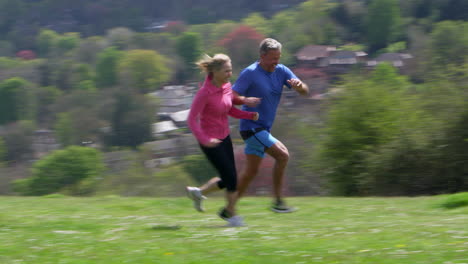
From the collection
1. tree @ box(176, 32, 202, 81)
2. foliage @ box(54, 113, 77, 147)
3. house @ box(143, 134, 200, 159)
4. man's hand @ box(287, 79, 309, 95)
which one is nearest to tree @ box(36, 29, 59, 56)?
tree @ box(176, 32, 202, 81)

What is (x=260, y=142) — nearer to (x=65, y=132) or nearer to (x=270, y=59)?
(x=270, y=59)

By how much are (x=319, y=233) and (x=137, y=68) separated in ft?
251

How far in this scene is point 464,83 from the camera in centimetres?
1539

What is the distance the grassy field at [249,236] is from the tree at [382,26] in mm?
68804

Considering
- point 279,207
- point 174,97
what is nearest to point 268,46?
point 279,207

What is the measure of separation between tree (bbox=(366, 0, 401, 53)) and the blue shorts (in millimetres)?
69317

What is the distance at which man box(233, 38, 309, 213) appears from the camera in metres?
7.91

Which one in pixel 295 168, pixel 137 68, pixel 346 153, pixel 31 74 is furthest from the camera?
pixel 31 74

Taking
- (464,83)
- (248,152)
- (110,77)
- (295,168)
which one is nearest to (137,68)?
(110,77)

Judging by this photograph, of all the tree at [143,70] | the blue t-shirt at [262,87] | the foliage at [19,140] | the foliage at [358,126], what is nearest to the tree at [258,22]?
the tree at [143,70]

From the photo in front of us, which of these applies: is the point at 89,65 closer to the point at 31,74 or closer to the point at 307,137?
the point at 31,74

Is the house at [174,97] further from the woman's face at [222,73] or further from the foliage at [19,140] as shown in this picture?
the woman's face at [222,73]

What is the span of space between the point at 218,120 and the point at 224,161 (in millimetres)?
450

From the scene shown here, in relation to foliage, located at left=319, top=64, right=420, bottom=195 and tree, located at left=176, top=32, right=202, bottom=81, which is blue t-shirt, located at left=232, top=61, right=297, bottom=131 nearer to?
foliage, located at left=319, top=64, right=420, bottom=195
